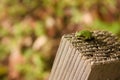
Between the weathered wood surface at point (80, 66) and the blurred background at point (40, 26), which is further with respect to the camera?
the blurred background at point (40, 26)

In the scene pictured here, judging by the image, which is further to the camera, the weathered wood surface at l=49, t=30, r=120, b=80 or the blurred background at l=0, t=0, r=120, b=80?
the blurred background at l=0, t=0, r=120, b=80

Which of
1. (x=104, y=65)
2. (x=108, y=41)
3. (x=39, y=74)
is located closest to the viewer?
(x=104, y=65)

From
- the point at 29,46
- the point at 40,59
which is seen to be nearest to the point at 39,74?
the point at 40,59

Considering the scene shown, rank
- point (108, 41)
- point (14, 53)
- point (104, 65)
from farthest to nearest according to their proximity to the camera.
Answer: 1. point (14, 53)
2. point (108, 41)
3. point (104, 65)

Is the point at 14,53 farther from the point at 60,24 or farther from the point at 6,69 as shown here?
the point at 60,24

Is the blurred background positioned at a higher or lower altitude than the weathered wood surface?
higher

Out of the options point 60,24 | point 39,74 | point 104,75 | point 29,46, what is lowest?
point 104,75

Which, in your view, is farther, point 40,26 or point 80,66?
point 40,26

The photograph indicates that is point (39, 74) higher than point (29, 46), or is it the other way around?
point (29, 46)
